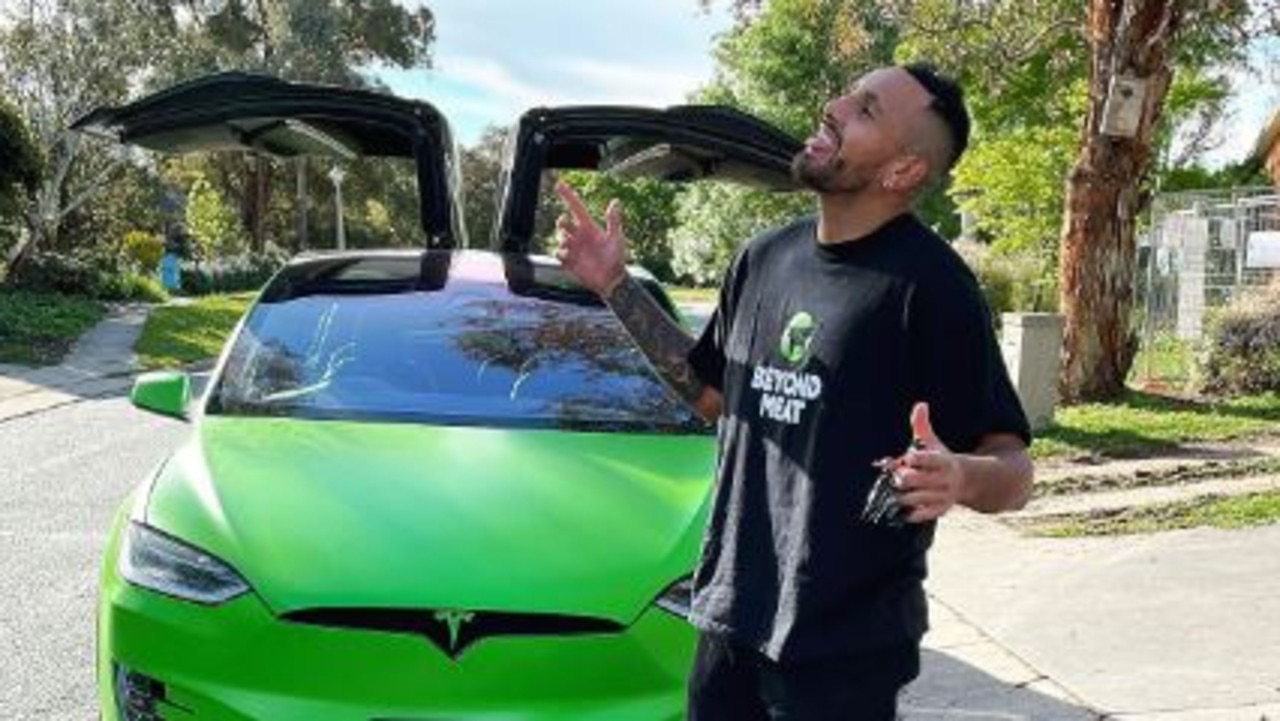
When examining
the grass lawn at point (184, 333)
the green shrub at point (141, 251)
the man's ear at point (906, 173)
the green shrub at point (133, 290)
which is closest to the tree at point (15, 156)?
the grass lawn at point (184, 333)

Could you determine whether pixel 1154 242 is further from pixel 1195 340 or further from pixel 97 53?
pixel 97 53

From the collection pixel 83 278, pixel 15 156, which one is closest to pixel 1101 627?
pixel 15 156

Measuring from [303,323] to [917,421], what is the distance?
10.5 ft

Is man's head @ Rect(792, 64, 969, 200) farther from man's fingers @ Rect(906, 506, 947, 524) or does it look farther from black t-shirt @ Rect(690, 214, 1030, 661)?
man's fingers @ Rect(906, 506, 947, 524)

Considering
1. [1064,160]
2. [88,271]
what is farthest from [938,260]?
[88,271]

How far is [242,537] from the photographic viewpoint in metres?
3.71

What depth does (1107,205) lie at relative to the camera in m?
12.6

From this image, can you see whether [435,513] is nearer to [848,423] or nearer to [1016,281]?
[848,423]

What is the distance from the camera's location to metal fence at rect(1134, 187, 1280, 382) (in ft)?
55.5

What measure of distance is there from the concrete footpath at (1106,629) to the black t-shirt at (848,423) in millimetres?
2579

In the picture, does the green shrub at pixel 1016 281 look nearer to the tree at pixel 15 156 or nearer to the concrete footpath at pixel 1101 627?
the tree at pixel 15 156

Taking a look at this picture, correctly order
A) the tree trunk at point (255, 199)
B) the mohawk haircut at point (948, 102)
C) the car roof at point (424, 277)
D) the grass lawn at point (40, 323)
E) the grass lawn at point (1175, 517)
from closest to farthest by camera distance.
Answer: the mohawk haircut at point (948, 102)
the car roof at point (424, 277)
the grass lawn at point (1175, 517)
the grass lawn at point (40, 323)
the tree trunk at point (255, 199)

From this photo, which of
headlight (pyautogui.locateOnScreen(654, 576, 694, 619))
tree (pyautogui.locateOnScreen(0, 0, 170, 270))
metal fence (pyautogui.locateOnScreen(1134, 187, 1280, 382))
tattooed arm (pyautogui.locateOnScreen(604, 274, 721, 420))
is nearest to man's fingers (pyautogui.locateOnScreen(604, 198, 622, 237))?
tattooed arm (pyautogui.locateOnScreen(604, 274, 721, 420))

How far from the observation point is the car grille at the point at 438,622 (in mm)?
3508
